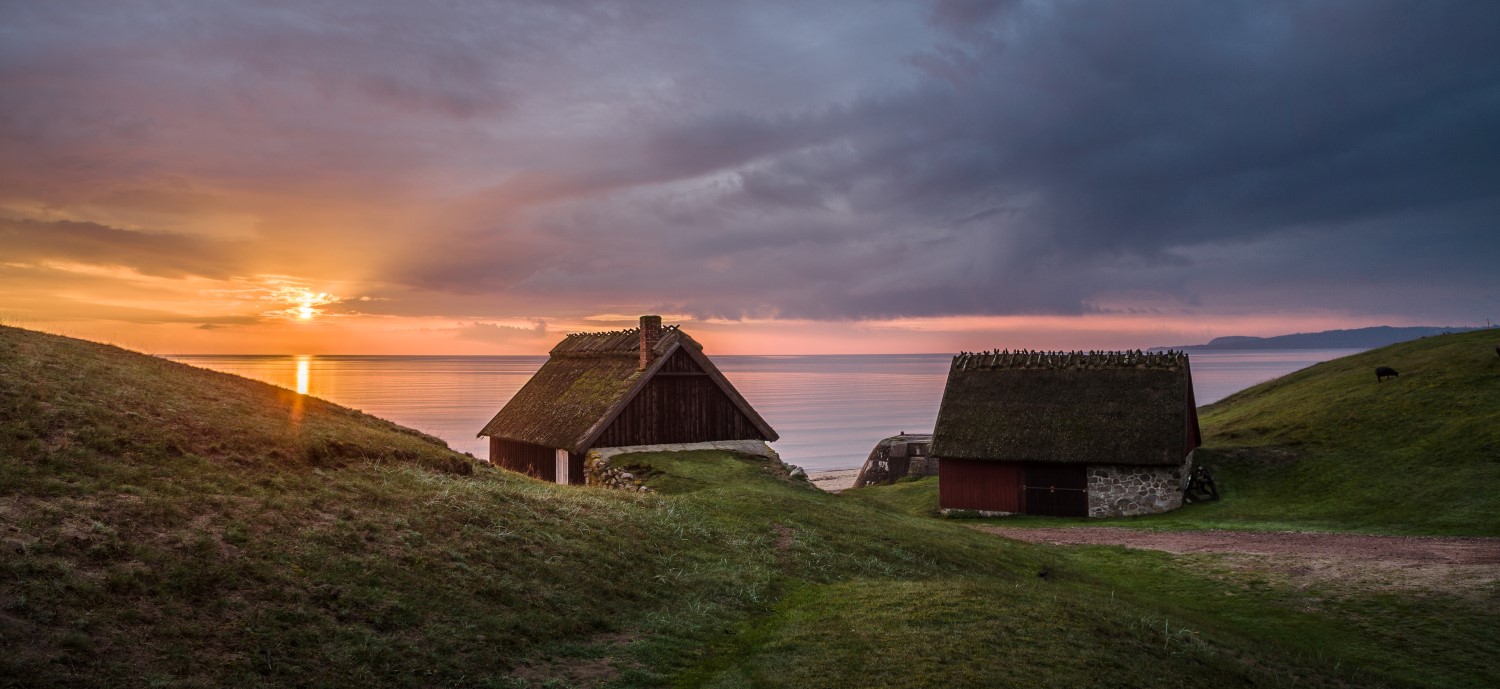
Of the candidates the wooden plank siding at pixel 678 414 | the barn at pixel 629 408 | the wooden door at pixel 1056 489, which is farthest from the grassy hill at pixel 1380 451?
the barn at pixel 629 408

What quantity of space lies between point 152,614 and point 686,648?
6084 mm

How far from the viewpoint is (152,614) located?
868cm

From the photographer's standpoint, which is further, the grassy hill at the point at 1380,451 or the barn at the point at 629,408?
the barn at the point at 629,408

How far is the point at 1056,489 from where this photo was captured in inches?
1425

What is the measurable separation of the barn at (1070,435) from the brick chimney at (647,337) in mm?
13507

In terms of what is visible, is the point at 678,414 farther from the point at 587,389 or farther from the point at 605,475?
the point at 605,475

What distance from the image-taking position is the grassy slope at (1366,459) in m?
30.0

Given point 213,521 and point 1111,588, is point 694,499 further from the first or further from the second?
point 213,521

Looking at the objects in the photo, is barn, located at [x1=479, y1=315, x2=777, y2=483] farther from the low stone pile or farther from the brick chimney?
the low stone pile

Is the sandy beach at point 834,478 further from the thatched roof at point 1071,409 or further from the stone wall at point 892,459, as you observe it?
the thatched roof at point 1071,409

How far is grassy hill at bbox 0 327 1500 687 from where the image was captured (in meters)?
8.87

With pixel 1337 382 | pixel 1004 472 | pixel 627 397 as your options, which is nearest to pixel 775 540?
pixel 627 397

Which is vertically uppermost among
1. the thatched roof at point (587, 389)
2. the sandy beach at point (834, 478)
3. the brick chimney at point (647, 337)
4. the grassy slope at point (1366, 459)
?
the brick chimney at point (647, 337)

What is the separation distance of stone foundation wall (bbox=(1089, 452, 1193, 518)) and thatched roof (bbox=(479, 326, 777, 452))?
13529mm
